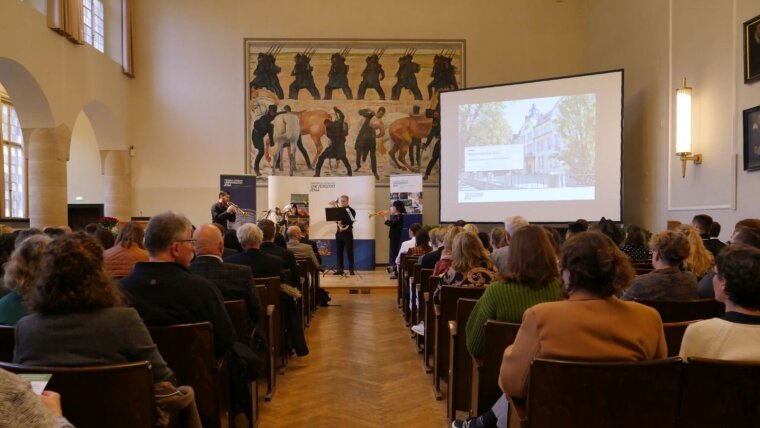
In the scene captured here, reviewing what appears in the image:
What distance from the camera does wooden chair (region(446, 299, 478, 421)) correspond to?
3146 millimetres

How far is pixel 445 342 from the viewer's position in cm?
378

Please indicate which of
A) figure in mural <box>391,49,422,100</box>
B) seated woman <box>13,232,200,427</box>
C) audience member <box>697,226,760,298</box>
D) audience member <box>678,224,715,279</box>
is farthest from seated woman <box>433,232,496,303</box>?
figure in mural <box>391,49,422,100</box>

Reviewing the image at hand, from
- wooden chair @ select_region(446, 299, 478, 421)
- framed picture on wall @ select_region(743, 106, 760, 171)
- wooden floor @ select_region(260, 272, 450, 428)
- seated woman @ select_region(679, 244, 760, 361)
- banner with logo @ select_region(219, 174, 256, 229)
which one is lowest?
wooden floor @ select_region(260, 272, 450, 428)

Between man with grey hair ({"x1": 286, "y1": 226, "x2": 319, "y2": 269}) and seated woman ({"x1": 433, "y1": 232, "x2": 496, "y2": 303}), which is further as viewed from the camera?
man with grey hair ({"x1": 286, "y1": 226, "x2": 319, "y2": 269})

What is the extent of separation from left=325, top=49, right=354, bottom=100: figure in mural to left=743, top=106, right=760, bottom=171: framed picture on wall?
807 centimetres

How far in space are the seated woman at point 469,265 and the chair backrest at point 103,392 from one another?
215 cm

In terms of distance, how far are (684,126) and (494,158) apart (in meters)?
3.58

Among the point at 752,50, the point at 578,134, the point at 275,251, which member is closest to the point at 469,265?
the point at 275,251

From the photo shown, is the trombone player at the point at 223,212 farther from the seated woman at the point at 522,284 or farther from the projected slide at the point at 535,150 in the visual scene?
the seated woman at the point at 522,284

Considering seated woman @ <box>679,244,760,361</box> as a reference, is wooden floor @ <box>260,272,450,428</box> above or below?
below

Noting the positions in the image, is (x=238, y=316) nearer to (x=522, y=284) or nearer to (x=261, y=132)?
(x=522, y=284)

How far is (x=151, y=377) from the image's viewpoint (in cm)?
171

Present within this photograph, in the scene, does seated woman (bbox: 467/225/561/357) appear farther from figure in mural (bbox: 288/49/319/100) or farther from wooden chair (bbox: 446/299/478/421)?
figure in mural (bbox: 288/49/319/100)

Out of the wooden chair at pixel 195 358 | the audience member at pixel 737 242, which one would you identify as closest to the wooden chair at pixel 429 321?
the audience member at pixel 737 242
